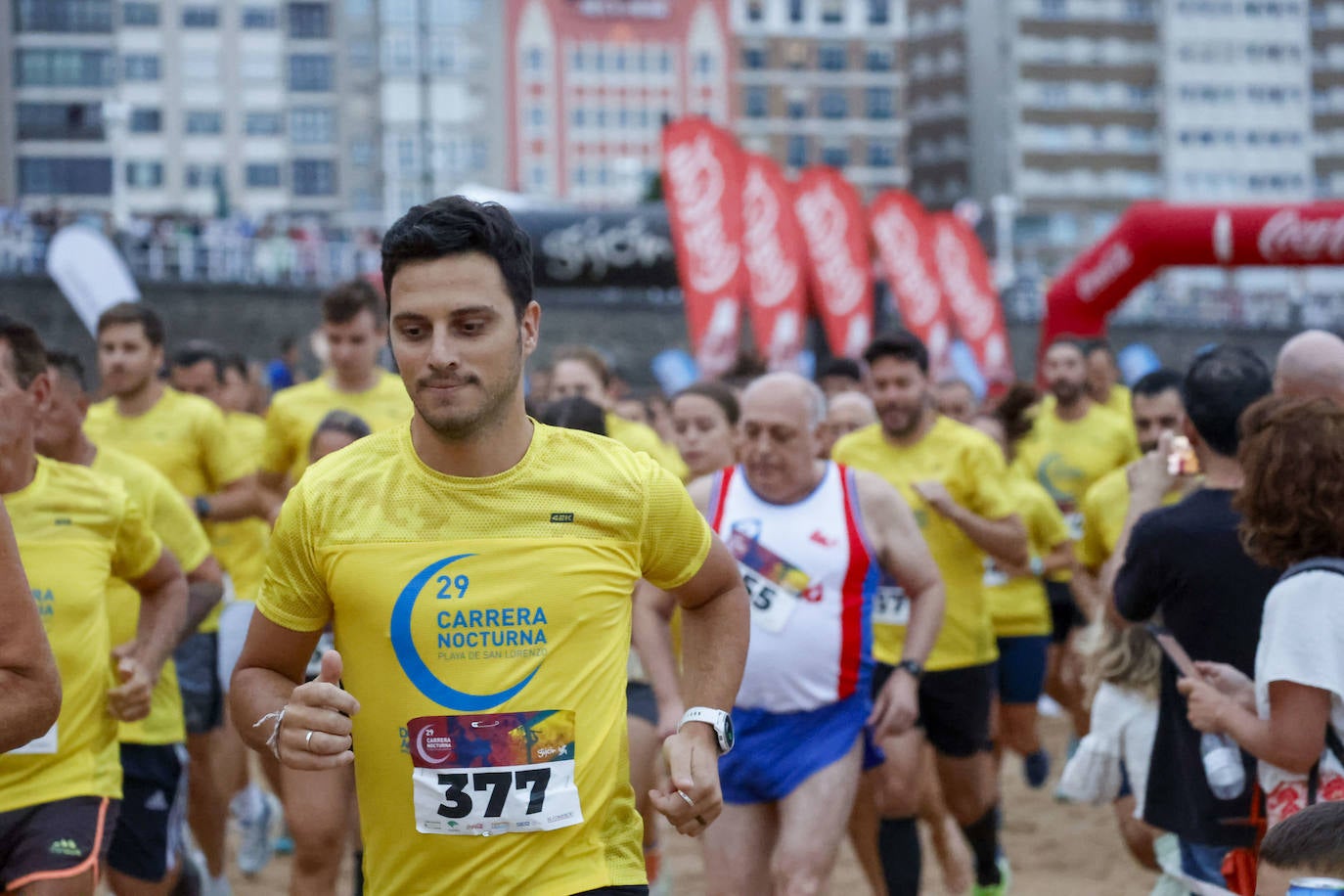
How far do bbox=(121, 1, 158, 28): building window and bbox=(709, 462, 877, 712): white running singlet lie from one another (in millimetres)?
79254

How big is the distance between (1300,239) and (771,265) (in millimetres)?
6202

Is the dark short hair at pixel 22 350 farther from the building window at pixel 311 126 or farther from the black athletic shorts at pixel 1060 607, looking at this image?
the building window at pixel 311 126

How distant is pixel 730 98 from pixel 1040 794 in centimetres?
8255

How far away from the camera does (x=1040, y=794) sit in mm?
9922

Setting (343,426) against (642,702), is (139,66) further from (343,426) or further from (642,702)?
(642,702)

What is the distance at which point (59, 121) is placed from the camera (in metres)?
72.9

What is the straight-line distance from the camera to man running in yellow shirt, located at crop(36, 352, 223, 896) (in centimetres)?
513

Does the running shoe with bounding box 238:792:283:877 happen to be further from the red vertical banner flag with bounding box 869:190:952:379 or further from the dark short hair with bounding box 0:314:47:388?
the red vertical banner flag with bounding box 869:190:952:379

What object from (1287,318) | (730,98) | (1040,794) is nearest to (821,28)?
(730,98)

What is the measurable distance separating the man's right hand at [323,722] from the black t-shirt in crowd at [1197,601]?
2.16m

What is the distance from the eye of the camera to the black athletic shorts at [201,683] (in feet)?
22.8

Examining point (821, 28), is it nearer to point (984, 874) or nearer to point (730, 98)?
point (730, 98)

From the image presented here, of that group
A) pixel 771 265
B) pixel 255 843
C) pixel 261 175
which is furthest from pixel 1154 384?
pixel 261 175

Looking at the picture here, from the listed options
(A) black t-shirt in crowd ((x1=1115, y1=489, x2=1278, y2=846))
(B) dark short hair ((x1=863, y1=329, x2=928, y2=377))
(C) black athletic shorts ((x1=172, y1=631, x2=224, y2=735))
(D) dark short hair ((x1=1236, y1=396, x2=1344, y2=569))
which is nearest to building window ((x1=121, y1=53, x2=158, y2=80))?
(C) black athletic shorts ((x1=172, y1=631, x2=224, y2=735))
